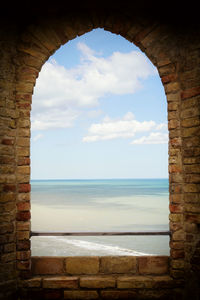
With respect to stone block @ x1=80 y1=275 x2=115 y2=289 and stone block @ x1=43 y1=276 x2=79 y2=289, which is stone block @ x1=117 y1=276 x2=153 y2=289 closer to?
stone block @ x1=80 y1=275 x2=115 y2=289

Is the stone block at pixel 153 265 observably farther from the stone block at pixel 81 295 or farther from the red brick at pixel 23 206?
the red brick at pixel 23 206

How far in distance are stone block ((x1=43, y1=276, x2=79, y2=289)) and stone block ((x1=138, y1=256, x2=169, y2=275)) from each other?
2.14 ft

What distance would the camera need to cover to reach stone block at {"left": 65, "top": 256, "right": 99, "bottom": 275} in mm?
2607

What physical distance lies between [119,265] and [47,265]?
0.72 meters

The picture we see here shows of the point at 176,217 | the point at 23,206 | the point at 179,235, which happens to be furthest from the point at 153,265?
the point at 23,206

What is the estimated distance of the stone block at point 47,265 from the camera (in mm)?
2604

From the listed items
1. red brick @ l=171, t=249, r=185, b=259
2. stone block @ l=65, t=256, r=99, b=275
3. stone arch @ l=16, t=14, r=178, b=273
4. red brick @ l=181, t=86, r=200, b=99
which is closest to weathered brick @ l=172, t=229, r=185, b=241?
red brick @ l=171, t=249, r=185, b=259

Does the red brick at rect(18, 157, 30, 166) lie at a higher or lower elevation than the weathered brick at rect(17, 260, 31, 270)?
higher

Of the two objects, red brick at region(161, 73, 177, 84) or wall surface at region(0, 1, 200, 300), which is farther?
red brick at region(161, 73, 177, 84)

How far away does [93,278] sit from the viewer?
2529mm

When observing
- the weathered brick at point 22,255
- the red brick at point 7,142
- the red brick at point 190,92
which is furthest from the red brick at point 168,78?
the weathered brick at point 22,255

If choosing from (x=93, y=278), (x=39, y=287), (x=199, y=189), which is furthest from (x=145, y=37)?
(x=39, y=287)

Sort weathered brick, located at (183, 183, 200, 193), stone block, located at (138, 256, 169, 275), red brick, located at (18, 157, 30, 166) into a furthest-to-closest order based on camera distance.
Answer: stone block, located at (138, 256, 169, 275) < red brick, located at (18, 157, 30, 166) < weathered brick, located at (183, 183, 200, 193)

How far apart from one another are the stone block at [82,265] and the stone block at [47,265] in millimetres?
72
